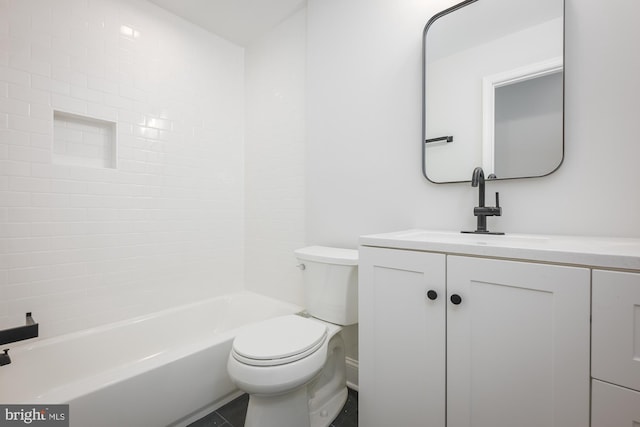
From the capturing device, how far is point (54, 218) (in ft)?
5.14

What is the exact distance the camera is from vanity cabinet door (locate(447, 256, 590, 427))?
72 cm

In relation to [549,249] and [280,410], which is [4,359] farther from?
[549,249]

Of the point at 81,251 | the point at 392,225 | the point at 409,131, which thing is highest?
the point at 409,131

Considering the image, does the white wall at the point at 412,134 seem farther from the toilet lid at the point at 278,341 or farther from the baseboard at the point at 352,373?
the baseboard at the point at 352,373

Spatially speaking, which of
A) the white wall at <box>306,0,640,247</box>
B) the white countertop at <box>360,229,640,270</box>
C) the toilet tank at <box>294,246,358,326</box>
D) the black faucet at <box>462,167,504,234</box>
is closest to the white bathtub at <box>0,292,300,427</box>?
the toilet tank at <box>294,246,358,326</box>

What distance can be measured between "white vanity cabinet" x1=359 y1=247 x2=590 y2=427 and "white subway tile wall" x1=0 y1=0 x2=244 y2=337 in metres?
1.57

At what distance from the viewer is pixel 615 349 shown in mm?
669

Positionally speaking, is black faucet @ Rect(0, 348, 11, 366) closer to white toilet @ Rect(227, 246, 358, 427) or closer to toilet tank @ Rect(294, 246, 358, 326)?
white toilet @ Rect(227, 246, 358, 427)

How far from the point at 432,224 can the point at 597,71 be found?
83 cm

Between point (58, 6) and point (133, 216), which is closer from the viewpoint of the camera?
point (58, 6)

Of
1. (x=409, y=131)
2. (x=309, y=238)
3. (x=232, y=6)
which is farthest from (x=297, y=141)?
(x=232, y=6)

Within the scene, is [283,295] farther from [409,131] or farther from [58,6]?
[58,6]

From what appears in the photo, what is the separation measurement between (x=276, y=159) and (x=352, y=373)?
1594 millimetres

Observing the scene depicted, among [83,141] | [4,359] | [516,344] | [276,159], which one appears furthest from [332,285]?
[83,141]
